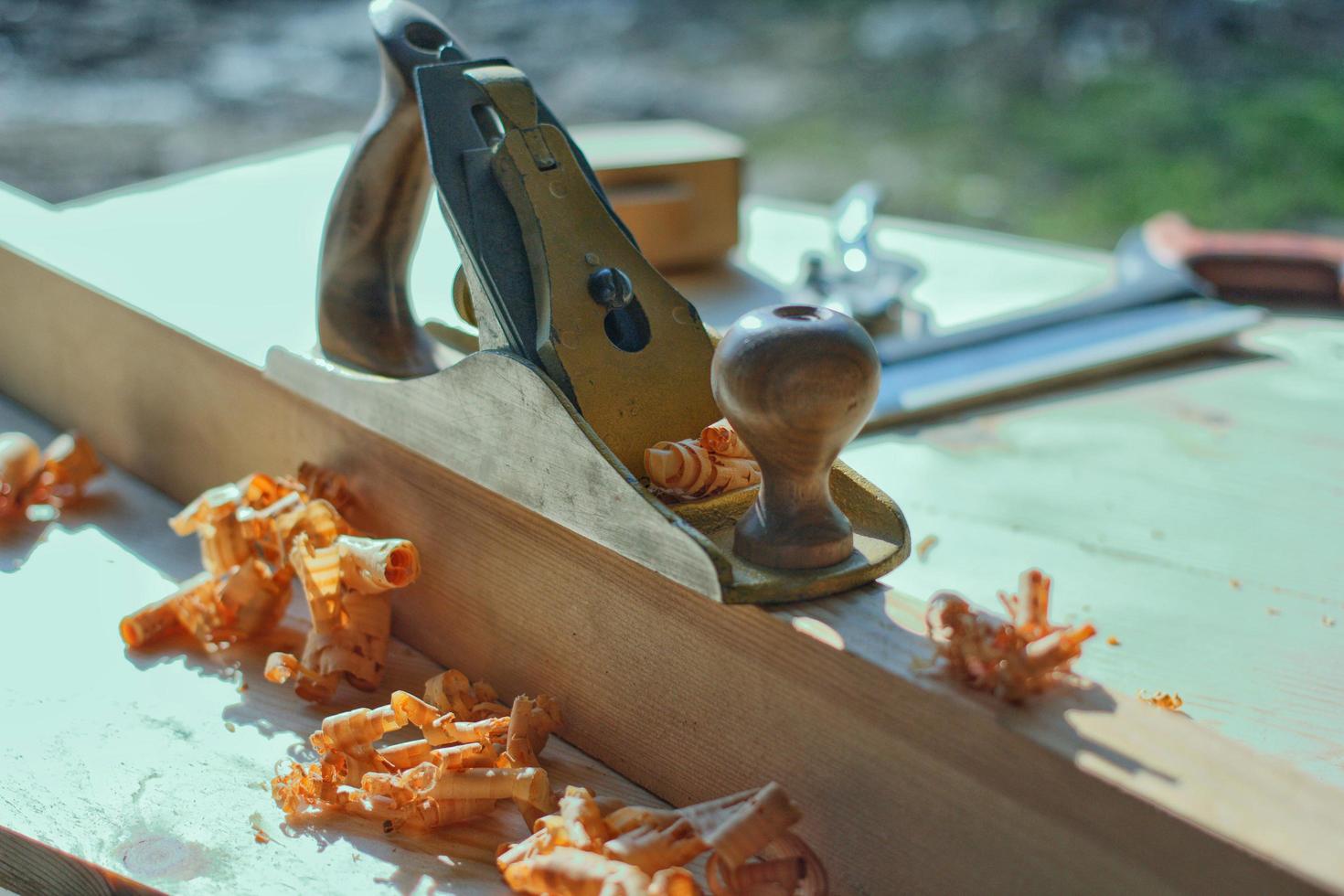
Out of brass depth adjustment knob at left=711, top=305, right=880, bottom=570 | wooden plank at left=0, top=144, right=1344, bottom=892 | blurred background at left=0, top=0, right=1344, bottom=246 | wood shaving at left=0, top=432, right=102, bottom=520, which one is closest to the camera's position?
wooden plank at left=0, top=144, right=1344, bottom=892

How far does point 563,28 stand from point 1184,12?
11.5 feet

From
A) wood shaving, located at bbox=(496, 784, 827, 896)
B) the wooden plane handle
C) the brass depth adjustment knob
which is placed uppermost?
the brass depth adjustment knob

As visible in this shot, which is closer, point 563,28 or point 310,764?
point 310,764

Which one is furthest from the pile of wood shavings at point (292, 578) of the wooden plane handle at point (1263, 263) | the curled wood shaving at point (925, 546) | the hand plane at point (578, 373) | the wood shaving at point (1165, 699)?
the wooden plane handle at point (1263, 263)

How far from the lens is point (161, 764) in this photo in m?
1.12

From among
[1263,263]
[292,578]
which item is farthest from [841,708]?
[1263,263]

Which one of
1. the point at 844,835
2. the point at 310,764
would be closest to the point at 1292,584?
the point at 844,835

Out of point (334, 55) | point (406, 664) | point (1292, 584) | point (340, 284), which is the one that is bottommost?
point (334, 55)

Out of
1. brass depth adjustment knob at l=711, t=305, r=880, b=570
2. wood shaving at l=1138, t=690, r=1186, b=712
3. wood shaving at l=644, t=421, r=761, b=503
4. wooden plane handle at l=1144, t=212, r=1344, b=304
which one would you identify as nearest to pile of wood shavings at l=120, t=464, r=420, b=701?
wood shaving at l=644, t=421, r=761, b=503

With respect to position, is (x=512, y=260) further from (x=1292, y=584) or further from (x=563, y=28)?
(x=563, y=28)

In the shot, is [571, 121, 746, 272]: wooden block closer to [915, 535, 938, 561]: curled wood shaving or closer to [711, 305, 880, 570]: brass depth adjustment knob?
[915, 535, 938, 561]: curled wood shaving

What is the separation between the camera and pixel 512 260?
1.12m

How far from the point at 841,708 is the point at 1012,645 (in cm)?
13

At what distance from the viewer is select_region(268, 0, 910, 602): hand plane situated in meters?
0.88
